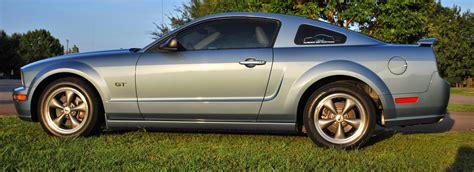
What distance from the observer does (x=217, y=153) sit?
4.45 metres

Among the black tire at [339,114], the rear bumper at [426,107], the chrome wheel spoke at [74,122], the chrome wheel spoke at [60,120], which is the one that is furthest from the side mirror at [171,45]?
the rear bumper at [426,107]

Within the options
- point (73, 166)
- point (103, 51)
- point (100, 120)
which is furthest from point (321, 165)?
point (103, 51)

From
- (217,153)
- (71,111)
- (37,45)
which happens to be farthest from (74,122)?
(37,45)

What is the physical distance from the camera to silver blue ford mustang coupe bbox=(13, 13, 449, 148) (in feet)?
15.8

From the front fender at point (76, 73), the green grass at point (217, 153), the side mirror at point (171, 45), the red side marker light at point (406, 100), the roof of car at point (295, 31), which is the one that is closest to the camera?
the green grass at point (217, 153)

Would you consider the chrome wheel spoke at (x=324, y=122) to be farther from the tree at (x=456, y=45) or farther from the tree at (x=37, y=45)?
the tree at (x=37, y=45)

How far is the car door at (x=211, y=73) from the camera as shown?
496 cm

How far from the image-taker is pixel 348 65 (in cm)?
482

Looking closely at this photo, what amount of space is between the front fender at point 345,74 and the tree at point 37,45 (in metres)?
77.4

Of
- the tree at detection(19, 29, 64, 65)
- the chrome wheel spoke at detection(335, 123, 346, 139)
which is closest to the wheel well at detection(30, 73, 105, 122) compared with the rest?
the chrome wheel spoke at detection(335, 123, 346, 139)

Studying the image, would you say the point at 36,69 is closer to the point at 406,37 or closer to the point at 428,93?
the point at 428,93

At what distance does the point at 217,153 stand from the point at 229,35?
→ 1.45m

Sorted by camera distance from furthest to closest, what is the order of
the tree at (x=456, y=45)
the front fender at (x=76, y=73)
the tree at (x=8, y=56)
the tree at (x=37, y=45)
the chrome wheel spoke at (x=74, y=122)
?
the tree at (x=37, y=45) < the tree at (x=8, y=56) < the tree at (x=456, y=45) < the chrome wheel spoke at (x=74, y=122) < the front fender at (x=76, y=73)

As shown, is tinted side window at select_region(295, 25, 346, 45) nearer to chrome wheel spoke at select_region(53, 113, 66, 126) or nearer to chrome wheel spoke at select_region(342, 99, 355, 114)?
chrome wheel spoke at select_region(342, 99, 355, 114)
